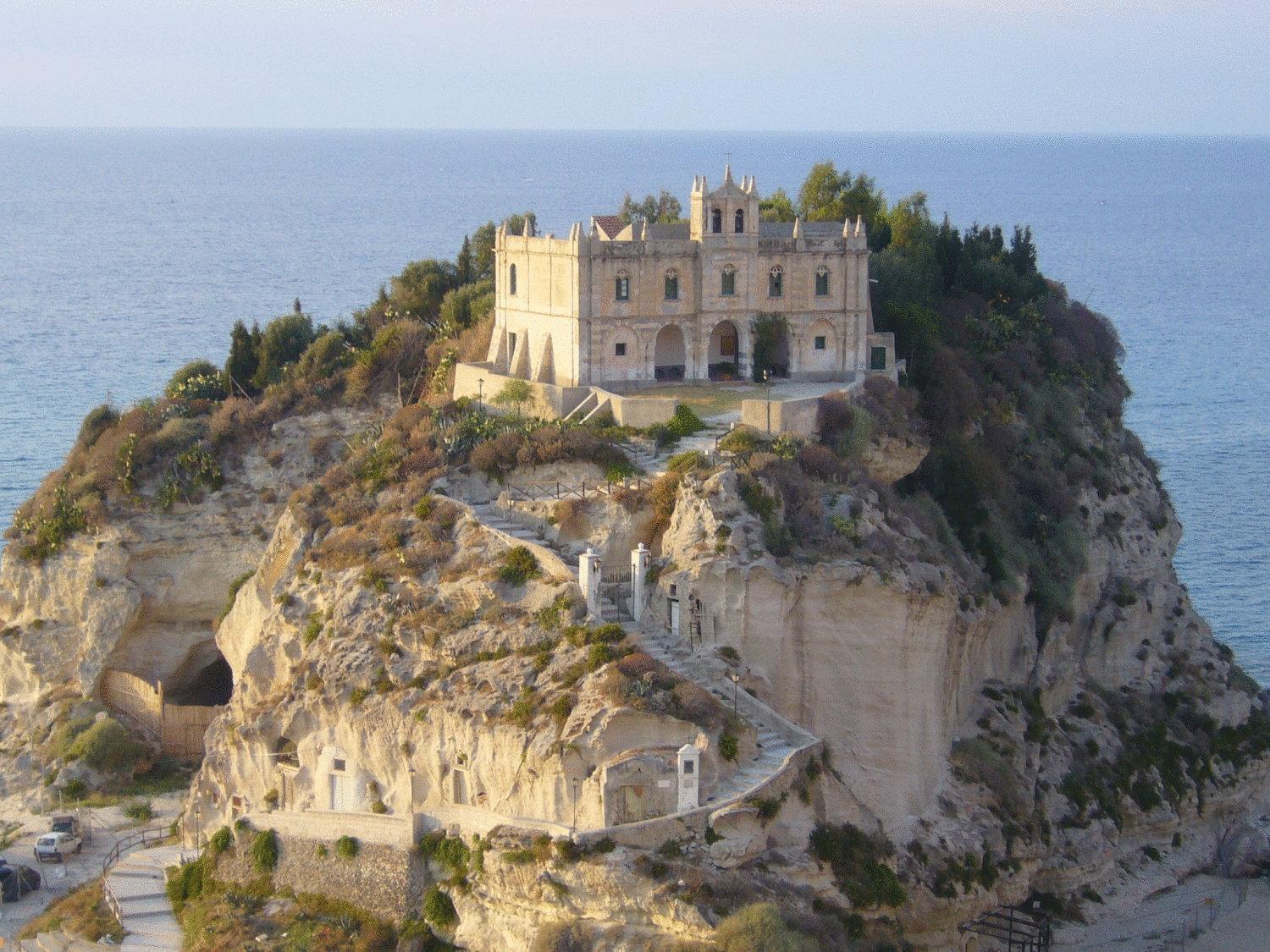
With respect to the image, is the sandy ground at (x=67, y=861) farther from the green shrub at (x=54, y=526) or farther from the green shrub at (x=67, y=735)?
the green shrub at (x=54, y=526)

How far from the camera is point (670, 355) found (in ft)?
195

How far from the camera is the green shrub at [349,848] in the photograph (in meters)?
45.2

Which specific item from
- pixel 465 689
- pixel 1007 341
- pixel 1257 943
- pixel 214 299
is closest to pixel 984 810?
pixel 1257 943

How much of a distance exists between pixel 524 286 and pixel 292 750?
1615cm

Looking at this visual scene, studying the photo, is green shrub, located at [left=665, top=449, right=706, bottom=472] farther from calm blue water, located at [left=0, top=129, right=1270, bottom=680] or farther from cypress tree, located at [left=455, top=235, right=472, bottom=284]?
calm blue water, located at [left=0, top=129, right=1270, bottom=680]

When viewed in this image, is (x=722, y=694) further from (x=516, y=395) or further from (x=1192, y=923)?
(x=1192, y=923)

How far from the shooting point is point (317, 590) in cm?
5078

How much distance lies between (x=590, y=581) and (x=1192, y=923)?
54.8ft

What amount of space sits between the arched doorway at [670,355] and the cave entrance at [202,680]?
13.5 m

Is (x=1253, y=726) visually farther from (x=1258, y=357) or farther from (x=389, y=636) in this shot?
(x=1258, y=357)

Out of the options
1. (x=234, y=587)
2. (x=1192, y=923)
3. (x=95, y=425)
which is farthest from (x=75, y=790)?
(x=1192, y=923)

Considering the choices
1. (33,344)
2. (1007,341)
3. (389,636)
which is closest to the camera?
(389,636)

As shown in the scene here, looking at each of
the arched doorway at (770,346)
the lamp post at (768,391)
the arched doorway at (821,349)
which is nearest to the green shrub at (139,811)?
the lamp post at (768,391)

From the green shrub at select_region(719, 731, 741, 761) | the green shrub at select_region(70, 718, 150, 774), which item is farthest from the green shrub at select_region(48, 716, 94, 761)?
the green shrub at select_region(719, 731, 741, 761)
